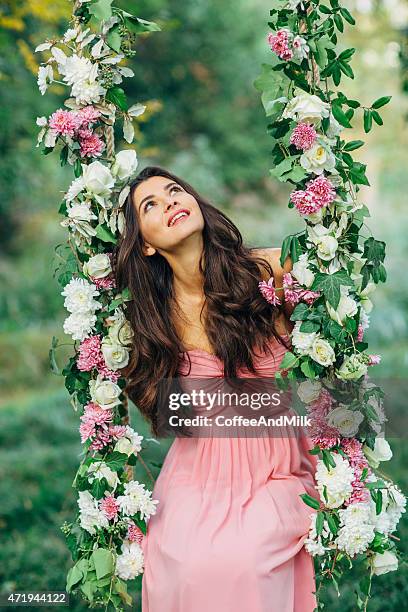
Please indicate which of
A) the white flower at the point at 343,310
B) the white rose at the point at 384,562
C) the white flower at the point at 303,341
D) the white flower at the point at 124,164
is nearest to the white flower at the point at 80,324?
the white flower at the point at 124,164

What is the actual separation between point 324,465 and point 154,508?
60 centimetres

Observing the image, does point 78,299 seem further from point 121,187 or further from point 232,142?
point 232,142

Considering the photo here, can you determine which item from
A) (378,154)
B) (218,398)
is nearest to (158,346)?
(218,398)

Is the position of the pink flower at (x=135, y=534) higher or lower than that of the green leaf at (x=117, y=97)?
lower

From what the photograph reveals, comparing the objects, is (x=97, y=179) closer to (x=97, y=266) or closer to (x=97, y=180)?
(x=97, y=180)

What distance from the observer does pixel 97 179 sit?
290 cm

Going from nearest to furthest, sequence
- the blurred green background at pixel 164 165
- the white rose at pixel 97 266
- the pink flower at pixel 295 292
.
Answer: the pink flower at pixel 295 292 < the white rose at pixel 97 266 < the blurred green background at pixel 164 165

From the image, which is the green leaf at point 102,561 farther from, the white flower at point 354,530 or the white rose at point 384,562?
the white rose at point 384,562

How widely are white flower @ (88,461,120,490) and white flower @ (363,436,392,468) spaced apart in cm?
85

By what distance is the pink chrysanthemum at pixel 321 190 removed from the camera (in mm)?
2652

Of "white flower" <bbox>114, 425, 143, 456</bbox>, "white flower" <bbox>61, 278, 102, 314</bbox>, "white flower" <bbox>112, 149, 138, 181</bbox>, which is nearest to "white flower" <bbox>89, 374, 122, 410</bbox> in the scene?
"white flower" <bbox>114, 425, 143, 456</bbox>

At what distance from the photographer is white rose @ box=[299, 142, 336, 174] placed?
2656 millimetres

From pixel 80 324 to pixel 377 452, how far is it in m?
1.09

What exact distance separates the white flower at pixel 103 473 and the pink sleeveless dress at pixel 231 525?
0.20 metres
